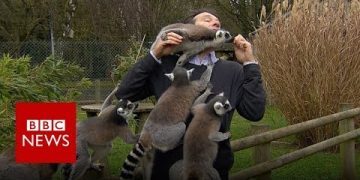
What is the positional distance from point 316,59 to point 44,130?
5.61 metres

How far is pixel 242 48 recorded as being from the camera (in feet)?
9.51

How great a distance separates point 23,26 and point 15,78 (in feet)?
65.0

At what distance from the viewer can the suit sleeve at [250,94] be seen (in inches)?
113

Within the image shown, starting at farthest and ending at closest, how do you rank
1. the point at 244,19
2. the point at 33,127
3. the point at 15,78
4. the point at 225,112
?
the point at 244,19, the point at 15,78, the point at 225,112, the point at 33,127

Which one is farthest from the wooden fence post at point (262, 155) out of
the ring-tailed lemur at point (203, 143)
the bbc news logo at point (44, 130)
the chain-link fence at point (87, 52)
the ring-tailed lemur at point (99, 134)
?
the chain-link fence at point (87, 52)

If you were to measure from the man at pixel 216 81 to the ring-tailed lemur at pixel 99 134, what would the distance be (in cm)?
16

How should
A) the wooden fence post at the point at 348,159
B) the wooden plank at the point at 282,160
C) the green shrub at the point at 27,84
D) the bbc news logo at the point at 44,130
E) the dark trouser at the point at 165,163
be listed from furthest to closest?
the wooden fence post at the point at 348,159
the wooden plank at the point at 282,160
the green shrub at the point at 27,84
the dark trouser at the point at 165,163
the bbc news logo at the point at 44,130

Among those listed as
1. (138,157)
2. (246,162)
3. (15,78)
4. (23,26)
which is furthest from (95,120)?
(23,26)

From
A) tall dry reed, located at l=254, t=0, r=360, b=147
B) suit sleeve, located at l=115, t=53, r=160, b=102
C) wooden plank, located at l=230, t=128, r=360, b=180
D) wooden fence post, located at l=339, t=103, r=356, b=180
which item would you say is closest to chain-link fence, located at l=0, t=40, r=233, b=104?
tall dry reed, located at l=254, t=0, r=360, b=147

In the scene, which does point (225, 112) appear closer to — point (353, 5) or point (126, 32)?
point (353, 5)

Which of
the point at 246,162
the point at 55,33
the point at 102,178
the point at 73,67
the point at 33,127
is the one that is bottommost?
the point at 55,33

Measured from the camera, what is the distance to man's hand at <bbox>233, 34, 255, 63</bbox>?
2877 mm

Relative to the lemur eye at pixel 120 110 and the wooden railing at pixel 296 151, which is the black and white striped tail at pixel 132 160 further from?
the wooden railing at pixel 296 151

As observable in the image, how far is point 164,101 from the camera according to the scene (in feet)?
9.07
